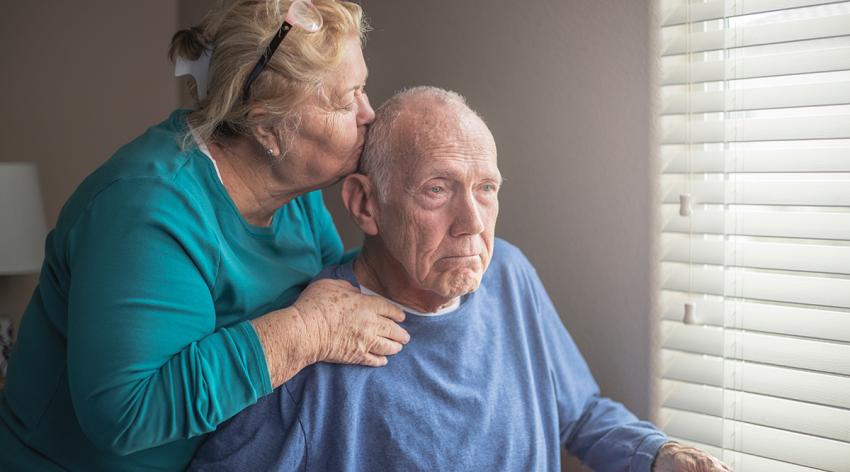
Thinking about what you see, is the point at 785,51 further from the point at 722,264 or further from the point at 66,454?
the point at 66,454

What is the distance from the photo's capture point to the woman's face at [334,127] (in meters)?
1.54

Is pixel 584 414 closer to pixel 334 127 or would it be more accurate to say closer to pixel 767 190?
pixel 767 190

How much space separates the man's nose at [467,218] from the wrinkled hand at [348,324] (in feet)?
0.76

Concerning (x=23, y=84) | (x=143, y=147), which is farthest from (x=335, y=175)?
(x=23, y=84)

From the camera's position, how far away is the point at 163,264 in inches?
54.4

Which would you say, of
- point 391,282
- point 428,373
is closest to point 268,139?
point 391,282

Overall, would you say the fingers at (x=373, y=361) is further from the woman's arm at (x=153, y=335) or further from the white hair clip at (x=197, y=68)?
the white hair clip at (x=197, y=68)

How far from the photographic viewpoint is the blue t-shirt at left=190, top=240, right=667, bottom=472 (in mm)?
1531

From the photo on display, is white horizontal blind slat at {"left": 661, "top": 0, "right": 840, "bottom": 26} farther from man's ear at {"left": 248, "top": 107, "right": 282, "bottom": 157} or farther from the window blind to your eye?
man's ear at {"left": 248, "top": 107, "right": 282, "bottom": 157}

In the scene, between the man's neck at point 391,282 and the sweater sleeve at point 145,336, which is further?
the man's neck at point 391,282

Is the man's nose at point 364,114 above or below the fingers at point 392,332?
above

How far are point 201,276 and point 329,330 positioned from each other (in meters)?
0.26

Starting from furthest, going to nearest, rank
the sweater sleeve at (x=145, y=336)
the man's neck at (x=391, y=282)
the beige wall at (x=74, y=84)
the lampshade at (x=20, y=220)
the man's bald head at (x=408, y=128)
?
the beige wall at (x=74, y=84) → the lampshade at (x=20, y=220) → the man's neck at (x=391, y=282) → the man's bald head at (x=408, y=128) → the sweater sleeve at (x=145, y=336)

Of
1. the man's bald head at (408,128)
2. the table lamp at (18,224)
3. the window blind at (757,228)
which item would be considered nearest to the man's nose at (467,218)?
the man's bald head at (408,128)
